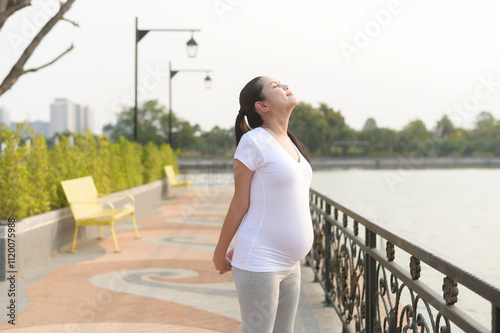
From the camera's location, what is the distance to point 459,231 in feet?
52.6

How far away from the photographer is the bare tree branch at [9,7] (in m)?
8.92

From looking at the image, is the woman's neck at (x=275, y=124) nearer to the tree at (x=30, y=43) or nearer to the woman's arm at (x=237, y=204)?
the woman's arm at (x=237, y=204)

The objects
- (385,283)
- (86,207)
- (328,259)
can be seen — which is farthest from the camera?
(86,207)

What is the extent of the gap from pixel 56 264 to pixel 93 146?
4614mm

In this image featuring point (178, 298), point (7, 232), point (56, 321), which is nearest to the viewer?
point (56, 321)

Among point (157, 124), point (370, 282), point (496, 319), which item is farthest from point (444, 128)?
point (496, 319)

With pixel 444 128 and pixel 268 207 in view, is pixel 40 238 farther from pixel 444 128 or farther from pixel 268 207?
pixel 444 128

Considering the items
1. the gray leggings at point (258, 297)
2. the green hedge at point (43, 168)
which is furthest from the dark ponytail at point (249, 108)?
the green hedge at point (43, 168)

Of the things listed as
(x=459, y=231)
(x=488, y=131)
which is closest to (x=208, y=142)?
(x=488, y=131)

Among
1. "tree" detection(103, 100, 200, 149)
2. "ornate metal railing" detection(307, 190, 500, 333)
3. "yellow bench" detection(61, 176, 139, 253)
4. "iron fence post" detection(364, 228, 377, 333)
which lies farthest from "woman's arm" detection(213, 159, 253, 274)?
"tree" detection(103, 100, 200, 149)

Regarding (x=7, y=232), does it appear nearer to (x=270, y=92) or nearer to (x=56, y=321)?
(x=56, y=321)

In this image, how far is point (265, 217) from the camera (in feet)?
7.43

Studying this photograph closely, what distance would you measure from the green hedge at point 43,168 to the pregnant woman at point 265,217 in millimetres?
5672

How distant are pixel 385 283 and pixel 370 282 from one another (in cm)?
37
